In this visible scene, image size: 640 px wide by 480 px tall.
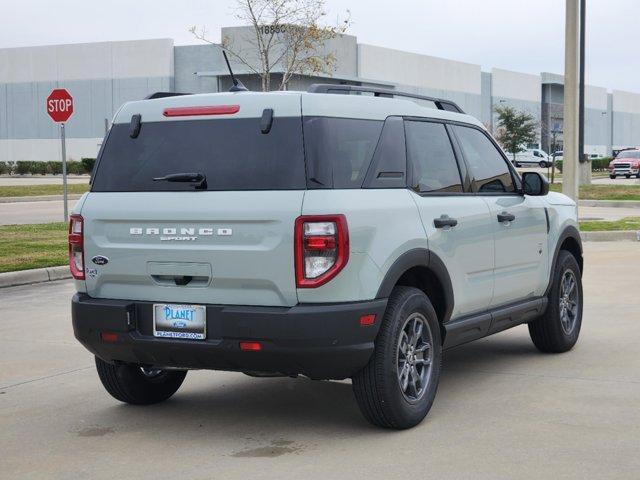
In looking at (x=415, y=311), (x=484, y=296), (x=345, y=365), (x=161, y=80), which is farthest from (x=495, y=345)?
(x=161, y=80)

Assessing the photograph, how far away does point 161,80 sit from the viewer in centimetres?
6981

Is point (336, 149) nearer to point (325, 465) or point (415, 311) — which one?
point (415, 311)

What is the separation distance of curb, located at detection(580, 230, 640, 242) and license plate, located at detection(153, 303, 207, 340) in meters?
15.0

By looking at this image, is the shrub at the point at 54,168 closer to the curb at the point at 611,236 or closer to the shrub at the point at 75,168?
the shrub at the point at 75,168

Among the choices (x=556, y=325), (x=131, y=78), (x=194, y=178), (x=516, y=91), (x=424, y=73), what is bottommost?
(x=556, y=325)

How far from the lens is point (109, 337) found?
653 centimetres

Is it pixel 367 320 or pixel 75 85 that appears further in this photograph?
pixel 75 85

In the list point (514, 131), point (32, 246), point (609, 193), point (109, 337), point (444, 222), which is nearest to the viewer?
point (109, 337)

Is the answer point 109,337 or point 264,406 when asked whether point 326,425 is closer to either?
point 264,406

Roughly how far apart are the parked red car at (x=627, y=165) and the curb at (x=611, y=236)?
4064cm

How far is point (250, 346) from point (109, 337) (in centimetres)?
94

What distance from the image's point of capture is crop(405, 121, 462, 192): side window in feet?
23.0

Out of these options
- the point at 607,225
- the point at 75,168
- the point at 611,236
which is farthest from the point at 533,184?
the point at 75,168

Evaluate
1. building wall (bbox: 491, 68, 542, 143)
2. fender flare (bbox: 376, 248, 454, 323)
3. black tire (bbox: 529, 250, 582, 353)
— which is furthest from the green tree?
fender flare (bbox: 376, 248, 454, 323)
